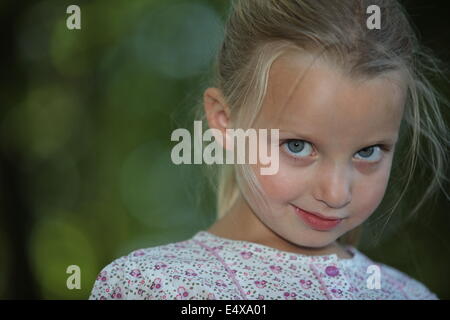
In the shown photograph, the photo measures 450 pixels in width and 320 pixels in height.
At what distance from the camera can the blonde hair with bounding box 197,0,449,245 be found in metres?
1.00

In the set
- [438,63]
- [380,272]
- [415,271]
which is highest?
[438,63]

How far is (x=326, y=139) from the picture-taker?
96 cm

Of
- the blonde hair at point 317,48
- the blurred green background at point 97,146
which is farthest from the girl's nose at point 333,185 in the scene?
the blurred green background at point 97,146

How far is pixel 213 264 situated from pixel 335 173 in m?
0.25

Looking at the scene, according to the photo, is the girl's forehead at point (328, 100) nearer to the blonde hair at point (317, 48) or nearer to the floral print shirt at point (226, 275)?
the blonde hair at point (317, 48)

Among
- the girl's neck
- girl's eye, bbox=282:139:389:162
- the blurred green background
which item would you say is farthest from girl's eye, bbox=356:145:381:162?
the blurred green background

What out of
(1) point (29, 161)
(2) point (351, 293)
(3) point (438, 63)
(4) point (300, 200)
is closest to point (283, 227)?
(4) point (300, 200)

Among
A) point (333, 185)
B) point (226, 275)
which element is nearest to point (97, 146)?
point (226, 275)

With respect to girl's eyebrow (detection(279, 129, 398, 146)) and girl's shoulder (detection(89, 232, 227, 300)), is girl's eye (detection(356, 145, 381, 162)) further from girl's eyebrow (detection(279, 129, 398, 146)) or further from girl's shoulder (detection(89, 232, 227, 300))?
Result: girl's shoulder (detection(89, 232, 227, 300))

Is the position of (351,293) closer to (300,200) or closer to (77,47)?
(300,200)

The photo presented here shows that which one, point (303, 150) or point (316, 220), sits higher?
point (303, 150)

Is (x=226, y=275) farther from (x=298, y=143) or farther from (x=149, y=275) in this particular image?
(x=298, y=143)

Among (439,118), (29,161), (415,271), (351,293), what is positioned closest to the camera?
(351,293)
